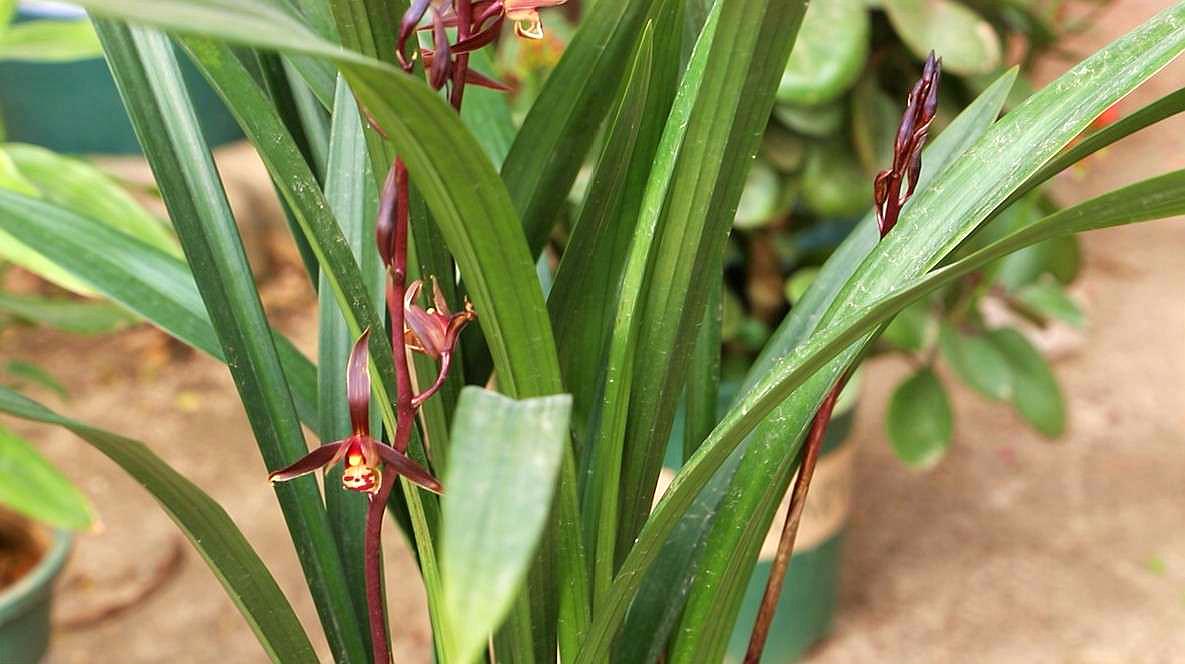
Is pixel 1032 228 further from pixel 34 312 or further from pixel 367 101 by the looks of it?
pixel 34 312

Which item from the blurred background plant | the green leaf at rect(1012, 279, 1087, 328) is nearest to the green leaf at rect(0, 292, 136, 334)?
the blurred background plant

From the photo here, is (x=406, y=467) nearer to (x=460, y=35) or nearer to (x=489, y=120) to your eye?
(x=460, y=35)

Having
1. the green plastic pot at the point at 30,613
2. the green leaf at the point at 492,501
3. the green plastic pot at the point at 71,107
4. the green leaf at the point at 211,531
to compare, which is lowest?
the green leaf at the point at 492,501

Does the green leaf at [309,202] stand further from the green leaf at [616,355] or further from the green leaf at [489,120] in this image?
the green leaf at [489,120]

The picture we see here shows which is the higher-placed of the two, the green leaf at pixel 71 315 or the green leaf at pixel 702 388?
the green leaf at pixel 71 315

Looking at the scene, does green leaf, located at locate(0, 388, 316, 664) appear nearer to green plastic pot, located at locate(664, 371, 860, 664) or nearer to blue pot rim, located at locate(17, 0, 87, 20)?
green plastic pot, located at locate(664, 371, 860, 664)

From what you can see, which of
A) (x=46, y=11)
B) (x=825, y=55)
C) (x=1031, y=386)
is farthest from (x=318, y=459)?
(x=46, y=11)

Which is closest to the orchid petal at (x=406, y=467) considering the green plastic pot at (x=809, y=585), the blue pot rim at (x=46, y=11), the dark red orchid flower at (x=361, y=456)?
the dark red orchid flower at (x=361, y=456)
